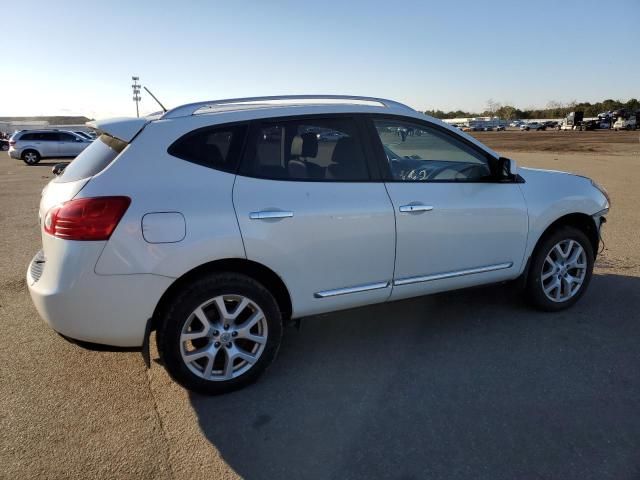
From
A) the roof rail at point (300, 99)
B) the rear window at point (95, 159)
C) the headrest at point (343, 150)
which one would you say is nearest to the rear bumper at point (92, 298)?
the rear window at point (95, 159)

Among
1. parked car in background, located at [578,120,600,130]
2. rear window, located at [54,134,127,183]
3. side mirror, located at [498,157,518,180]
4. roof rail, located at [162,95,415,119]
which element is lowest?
parked car in background, located at [578,120,600,130]

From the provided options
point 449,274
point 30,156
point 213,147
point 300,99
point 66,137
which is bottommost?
point 30,156

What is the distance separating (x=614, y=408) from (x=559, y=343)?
0.87 m

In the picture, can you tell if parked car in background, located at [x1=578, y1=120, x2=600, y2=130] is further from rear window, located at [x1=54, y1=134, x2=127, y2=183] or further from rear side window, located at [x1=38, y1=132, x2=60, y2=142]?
rear window, located at [x1=54, y1=134, x2=127, y2=183]

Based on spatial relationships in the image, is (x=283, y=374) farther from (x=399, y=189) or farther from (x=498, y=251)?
(x=498, y=251)

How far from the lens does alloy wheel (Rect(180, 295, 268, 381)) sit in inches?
118

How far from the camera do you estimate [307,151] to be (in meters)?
3.31

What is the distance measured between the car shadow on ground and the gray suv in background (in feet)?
82.4

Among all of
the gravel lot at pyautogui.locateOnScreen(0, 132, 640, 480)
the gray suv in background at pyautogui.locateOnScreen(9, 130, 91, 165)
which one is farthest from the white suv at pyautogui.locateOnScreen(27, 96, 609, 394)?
the gray suv in background at pyautogui.locateOnScreen(9, 130, 91, 165)

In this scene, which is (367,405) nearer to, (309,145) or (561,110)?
(309,145)

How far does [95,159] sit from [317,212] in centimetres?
144

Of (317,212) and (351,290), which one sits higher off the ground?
(317,212)

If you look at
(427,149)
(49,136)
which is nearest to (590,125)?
(49,136)

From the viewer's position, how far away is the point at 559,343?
372 cm
